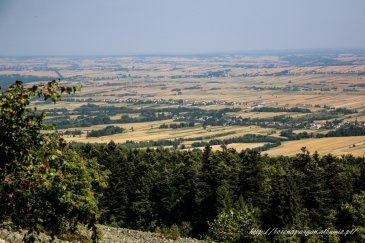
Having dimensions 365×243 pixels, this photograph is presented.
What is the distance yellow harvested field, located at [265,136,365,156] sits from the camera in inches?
4097

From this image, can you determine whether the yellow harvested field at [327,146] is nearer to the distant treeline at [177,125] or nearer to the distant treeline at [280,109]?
the distant treeline at [177,125]

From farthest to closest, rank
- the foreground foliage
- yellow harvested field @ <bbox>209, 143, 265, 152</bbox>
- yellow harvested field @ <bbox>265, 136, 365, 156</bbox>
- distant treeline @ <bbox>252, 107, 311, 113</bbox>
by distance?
distant treeline @ <bbox>252, 107, 311, 113</bbox> → yellow harvested field @ <bbox>209, 143, 265, 152</bbox> → yellow harvested field @ <bbox>265, 136, 365, 156</bbox> → the foreground foliage

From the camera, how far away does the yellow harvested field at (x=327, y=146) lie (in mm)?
104062

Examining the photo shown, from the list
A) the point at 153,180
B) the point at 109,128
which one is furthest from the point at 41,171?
the point at 109,128

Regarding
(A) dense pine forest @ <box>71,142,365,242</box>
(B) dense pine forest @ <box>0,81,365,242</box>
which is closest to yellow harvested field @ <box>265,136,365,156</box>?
(B) dense pine forest @ <box>0,81,365,242</box>

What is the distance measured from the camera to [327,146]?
Answer: 11038 cm

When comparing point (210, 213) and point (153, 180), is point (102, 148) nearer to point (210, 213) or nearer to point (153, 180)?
point (153, 180)

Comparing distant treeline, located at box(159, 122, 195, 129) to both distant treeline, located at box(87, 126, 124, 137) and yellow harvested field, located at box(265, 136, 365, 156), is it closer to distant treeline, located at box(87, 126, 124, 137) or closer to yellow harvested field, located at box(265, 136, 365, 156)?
distant treeline, located at box(87, 126, 124, 137)

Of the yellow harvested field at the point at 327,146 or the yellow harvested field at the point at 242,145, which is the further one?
the yellow harvested field at the point at 242,145

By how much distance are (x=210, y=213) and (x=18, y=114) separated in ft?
159

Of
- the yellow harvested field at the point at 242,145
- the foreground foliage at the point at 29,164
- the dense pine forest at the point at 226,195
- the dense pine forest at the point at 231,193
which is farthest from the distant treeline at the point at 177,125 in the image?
the foreground foliage at the point at 29,164

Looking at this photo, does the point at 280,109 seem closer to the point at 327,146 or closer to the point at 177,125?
the point at 177,125

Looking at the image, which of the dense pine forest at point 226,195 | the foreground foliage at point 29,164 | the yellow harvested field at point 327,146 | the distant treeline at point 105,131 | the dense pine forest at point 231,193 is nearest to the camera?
the foreground foliage at point 29,164

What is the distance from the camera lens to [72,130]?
5935 inches
